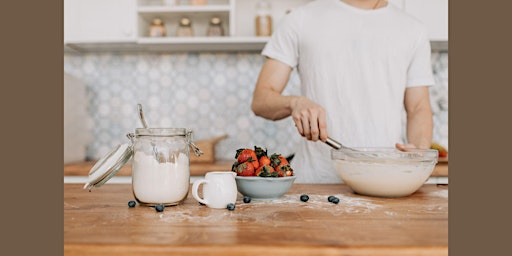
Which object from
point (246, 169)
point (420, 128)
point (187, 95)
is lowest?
point (246, 169)

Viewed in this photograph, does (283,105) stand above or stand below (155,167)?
above

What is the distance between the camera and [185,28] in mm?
2689

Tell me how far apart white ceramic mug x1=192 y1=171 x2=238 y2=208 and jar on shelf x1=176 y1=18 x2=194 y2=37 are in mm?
1743

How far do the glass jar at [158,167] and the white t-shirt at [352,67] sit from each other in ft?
2.47

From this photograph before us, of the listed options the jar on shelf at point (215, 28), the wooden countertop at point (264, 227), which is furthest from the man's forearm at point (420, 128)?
the jar on shelf at point (215, 28)

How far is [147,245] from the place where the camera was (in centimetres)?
73

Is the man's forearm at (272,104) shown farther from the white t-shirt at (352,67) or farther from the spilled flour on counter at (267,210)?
the spilled flour on counter at (267,210)

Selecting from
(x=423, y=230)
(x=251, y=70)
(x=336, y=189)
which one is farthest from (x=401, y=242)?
(x=251, y=70)

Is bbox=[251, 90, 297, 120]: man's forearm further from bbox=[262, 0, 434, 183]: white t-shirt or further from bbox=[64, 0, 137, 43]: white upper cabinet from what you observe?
bbox=[64, 0, 137, 43]: white upper cabinet

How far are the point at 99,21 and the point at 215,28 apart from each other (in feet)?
2.10

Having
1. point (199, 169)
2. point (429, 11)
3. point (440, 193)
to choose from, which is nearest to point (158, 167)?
point (440, 193)

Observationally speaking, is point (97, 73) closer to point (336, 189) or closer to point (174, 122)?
point (174, 122)

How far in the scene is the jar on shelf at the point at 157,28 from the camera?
8.72ft

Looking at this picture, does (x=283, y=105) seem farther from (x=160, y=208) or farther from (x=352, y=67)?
(x=160, y=208)
